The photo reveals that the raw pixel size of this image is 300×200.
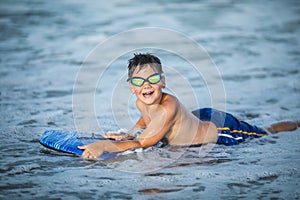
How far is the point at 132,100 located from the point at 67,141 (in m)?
2.03

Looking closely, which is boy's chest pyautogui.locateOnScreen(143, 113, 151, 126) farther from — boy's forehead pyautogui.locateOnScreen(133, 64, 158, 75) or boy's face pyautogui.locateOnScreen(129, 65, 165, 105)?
boy's forehead pyautogui.locateOnScreen(133, 64, 158, 75)

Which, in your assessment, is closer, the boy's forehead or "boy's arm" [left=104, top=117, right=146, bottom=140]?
the boy's forehead

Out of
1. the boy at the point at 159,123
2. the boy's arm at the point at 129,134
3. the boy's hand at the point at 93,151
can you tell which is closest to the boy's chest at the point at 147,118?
the boy at the point at 159,123

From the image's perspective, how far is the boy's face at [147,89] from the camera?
5254mm

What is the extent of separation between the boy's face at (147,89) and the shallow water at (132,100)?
53cm

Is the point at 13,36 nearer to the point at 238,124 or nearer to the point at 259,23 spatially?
the point at 259,23

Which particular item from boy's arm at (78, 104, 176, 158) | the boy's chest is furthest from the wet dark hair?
the boy's chest

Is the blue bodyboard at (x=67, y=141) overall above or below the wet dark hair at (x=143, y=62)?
below

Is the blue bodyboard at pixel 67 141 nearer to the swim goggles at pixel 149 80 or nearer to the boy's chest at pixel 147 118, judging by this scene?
the boy's chest at pixel 147 118

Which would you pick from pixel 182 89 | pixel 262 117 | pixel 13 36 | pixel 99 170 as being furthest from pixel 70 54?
pixel 99 170

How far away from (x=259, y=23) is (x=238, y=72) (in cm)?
380

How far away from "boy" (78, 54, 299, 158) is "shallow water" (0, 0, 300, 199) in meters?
0.13

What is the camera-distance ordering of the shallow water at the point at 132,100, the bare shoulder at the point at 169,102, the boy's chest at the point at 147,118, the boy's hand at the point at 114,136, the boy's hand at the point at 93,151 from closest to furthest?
A: 1. the shallow water at the point at 132,100
2. the boy's hand at the point at 93,151
3. the bare shoulder at the point at 169,102
4. the boy's chest at the point at 147,118
5. the boy's hand at the point at 114,136

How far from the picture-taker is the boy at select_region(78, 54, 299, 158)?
5266mm
